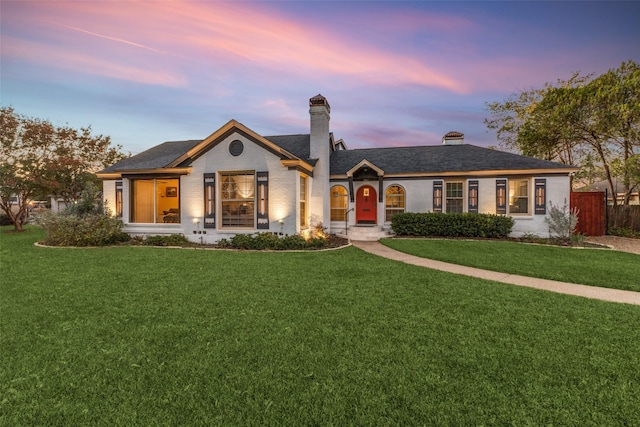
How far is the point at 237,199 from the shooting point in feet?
42.7

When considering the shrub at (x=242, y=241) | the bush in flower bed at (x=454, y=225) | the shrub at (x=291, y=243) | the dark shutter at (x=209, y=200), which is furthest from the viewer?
the bush in flower bed at (x=454, y=225)

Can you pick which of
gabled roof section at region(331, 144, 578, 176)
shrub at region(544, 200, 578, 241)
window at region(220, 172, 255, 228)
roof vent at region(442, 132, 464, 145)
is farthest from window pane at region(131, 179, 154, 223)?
shrub at region(544, 200, 578, 241)

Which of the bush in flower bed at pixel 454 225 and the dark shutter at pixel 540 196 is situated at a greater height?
the dark shutter at pixel 540 196

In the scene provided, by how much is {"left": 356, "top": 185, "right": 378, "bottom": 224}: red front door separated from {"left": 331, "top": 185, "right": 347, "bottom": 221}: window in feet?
2.51

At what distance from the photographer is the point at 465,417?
89.7 inches

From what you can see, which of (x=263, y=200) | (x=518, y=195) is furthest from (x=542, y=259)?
(x=263, y=200)

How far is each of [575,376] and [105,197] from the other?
18896mm

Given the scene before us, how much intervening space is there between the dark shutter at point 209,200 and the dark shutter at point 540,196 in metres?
15.4

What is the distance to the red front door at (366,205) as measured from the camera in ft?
53.1

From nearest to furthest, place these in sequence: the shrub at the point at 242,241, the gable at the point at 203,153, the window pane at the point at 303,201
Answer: the shrub at the point at 242,241, the gable at the point at 203,153, the window pane at the point at 303,201

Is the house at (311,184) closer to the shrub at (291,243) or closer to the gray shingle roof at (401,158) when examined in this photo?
the gray shingle roof at (401,158)

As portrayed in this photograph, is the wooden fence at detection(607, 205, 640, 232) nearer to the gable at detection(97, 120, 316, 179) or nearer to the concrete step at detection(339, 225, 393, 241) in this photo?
the concrete step at detection(339, 225, 393, 241)

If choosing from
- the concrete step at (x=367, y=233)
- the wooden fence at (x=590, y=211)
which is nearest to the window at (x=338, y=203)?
the concrete step at (x=367, y=233)

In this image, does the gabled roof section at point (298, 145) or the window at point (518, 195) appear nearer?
the window at point (518, 195)
